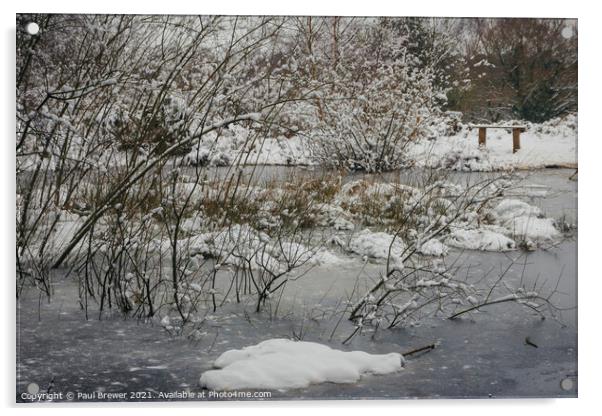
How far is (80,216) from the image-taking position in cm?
404

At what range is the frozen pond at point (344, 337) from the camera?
392cm

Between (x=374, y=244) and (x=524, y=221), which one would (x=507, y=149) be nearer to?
(x=524, y=221)

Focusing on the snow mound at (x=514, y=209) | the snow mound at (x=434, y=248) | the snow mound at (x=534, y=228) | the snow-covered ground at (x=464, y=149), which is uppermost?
the snow-covered ground at (x=464, y=149)

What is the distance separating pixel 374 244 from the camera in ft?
13.5

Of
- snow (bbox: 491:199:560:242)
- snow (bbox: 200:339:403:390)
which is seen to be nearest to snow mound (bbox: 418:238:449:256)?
snow (bbox: 491:199:560:242)

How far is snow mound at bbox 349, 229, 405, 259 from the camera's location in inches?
162

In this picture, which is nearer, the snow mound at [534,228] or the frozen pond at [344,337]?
the frozen pond at [344,337]

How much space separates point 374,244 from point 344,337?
55 centimetres

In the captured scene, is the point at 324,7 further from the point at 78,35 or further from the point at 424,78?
the point at 78,35

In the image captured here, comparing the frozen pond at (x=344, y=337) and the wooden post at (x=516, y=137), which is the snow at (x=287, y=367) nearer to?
the frozen pond at (x=344, y=337)

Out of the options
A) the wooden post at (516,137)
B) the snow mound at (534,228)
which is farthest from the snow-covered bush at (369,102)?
the snow mound at (534,228)

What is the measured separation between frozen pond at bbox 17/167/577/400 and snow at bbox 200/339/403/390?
1.8 inches

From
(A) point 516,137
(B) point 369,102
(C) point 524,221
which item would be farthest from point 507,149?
(B) point 369,102

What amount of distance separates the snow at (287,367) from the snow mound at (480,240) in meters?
0.73
